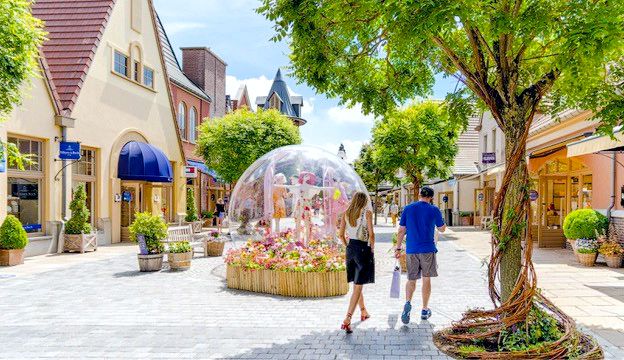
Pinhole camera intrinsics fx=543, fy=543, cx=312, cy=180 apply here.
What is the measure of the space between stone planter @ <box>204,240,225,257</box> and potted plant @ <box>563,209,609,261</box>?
934 centimetres

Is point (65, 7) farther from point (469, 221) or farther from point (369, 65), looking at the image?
point (469, 221)

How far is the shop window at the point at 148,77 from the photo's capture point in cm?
2289

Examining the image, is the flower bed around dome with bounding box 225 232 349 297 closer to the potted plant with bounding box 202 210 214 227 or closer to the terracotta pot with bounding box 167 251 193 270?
the terracotta pot with bounding box 167 251 193 270

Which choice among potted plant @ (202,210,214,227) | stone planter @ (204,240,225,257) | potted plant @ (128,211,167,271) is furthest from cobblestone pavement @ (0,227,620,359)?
potted plant @ (202,210,214,227)

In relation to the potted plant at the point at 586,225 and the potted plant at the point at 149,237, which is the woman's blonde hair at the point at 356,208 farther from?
the potted plant at the point at 586,225

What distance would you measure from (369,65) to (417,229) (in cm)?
261

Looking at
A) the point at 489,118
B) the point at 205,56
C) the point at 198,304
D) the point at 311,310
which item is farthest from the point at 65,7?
the point at 489,118

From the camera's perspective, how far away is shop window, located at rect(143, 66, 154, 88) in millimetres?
22891

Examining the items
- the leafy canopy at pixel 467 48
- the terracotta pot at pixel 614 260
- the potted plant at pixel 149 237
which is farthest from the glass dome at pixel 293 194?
the terracotta pot at pixel 614 260

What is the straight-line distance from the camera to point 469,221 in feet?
113

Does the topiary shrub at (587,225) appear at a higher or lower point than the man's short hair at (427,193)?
lower

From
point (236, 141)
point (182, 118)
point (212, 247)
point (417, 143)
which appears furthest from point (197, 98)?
point (212, 247)

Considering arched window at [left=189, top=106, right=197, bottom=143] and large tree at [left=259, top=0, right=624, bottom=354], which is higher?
arched window at [left=189, top=106, right=197, bottom=143]

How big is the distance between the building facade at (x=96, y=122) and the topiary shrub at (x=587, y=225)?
1437cm
